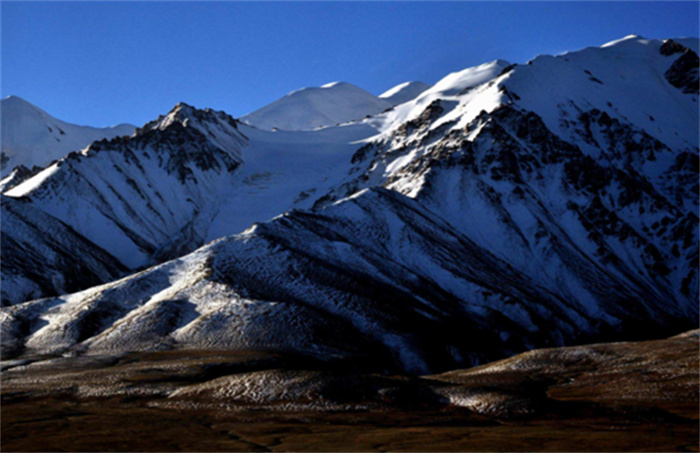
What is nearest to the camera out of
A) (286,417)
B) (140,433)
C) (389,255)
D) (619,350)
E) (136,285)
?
(140,433)

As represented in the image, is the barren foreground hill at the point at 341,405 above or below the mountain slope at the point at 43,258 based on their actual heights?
below

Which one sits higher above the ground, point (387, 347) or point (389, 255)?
point (389, 255)

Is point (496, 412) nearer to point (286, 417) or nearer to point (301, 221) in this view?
point (286, 417)

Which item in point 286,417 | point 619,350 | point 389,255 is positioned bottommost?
point 619,350

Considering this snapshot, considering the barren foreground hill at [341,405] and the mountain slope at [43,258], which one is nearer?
the barren foreground hill at [341,405]

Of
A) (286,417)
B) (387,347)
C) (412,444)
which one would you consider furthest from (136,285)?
(412,444)

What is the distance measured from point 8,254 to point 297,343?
86.4 metres

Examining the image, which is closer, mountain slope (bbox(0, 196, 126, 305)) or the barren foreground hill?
the barren foreground hill

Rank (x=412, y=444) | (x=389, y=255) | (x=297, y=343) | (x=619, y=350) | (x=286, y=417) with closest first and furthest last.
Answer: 1. (x=412, y=444)
2. (x=286, y=417)
3. (x=619, y=350)
4. (x=297, y=343)
5. (x=389, y=255)

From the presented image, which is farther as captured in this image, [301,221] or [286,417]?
[301,221]

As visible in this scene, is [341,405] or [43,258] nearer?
[341,405]

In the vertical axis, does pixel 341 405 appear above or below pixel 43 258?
below

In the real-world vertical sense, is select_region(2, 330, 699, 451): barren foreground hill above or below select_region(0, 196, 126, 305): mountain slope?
below

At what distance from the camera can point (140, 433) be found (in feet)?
198
